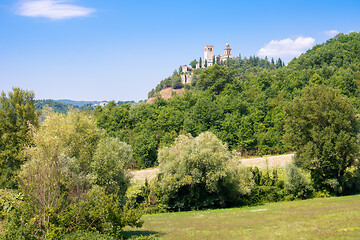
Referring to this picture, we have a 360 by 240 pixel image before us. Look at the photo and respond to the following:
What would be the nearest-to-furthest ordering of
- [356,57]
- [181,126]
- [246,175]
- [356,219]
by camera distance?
[356,219] → [246,175] → [181,126] → [356,57]

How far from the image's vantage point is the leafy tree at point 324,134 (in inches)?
1471

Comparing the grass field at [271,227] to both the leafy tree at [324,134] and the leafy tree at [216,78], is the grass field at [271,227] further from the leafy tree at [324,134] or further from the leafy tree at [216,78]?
the leafy tree at [216,78]

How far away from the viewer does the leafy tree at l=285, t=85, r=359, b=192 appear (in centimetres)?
3738

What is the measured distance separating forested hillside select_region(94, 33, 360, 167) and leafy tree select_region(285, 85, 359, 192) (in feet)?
98.3

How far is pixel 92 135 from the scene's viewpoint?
37.0 meters

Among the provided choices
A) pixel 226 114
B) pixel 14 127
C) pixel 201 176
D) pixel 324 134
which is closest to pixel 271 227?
pixel 201 176

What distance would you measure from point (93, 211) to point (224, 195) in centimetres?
2255

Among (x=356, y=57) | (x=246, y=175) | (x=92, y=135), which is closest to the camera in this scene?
(x=92, y=135)

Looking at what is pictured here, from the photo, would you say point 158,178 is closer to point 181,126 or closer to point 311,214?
point 311,214

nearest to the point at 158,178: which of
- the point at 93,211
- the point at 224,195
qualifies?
the point at 224,195

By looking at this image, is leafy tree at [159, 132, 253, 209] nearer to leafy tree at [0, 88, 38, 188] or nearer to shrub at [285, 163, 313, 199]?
shrub at [285, 163, 313, 199]

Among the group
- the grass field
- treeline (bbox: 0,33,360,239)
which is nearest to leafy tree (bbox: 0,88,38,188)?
treeline (bbox: 0,33,360,239)

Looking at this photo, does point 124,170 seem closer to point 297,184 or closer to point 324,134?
point 297,184

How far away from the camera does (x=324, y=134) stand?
3800 centimetres
